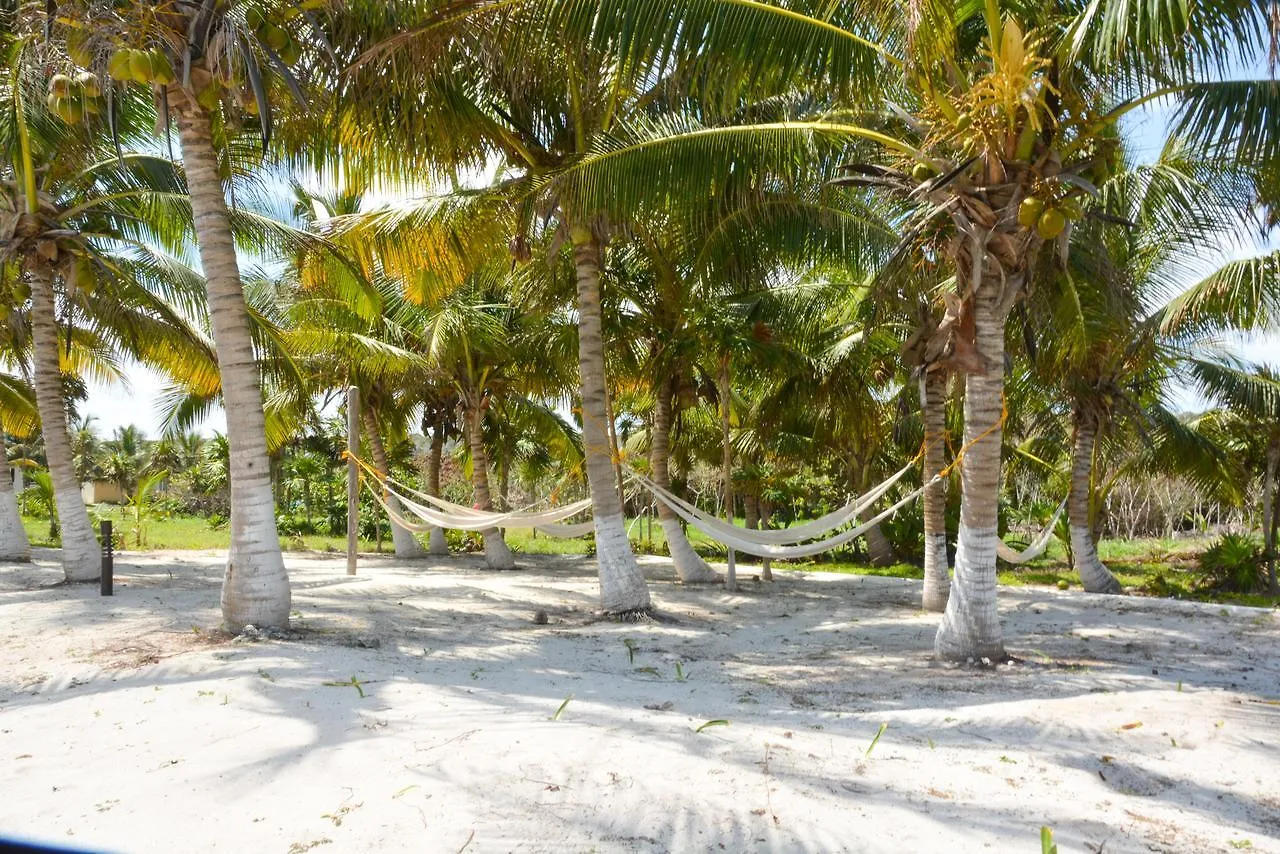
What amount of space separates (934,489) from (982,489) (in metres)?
2.43

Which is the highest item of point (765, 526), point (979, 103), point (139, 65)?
point (139, 65)

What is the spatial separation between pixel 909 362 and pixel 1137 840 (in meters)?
5.52

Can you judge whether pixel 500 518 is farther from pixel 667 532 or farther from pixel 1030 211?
pixel 1030 211

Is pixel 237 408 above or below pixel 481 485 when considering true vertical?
above

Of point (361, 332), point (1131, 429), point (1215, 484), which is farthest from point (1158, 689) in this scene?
point (361, 332)

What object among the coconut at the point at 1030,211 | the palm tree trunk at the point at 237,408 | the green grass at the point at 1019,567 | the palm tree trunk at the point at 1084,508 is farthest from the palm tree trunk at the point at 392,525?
the coconut at the point at 1030,211

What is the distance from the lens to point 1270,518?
1131cm

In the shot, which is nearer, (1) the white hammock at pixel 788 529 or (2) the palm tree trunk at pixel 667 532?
(1) the white hammock at pixel 788 529

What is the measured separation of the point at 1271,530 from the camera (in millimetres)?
10914

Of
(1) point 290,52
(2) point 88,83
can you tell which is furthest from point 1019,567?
(2) point 88,83

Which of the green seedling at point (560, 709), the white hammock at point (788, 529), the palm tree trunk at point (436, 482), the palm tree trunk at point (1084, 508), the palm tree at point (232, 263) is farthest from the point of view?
the palm tree trunk at point (436, 482)

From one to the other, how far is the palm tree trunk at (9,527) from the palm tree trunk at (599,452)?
22.5 feet

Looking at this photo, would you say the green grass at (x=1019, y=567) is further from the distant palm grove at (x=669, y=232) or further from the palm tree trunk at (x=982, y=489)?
the palm tree trunk at (x=982, y=489)

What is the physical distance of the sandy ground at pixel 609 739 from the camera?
274cm
